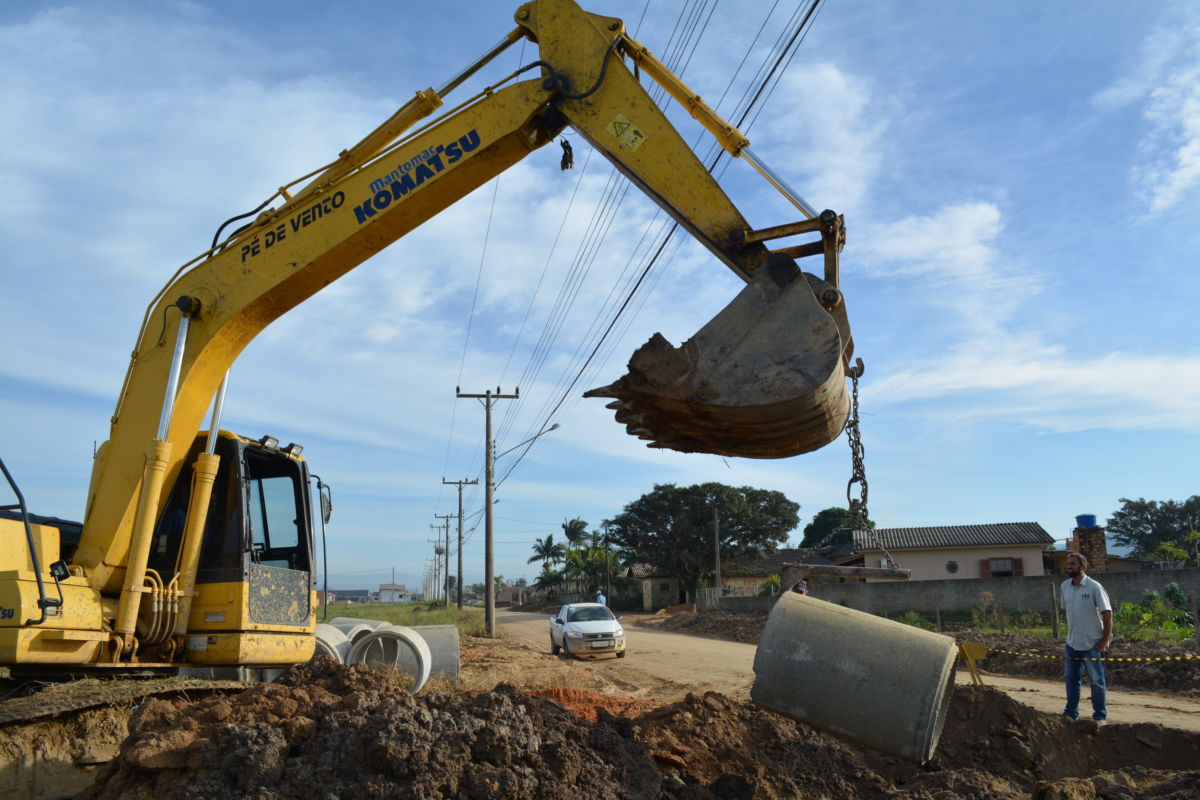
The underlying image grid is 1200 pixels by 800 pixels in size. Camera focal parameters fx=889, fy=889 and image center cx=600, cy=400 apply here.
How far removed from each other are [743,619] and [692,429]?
2860 centimetres

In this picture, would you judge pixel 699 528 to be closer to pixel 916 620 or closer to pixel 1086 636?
pixel 916 620

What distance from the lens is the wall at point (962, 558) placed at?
39.7m

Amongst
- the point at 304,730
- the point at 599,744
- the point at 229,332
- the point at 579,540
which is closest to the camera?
the point at 304,730

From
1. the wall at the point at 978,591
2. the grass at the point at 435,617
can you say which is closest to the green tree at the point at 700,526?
the grass at the point at 435,617

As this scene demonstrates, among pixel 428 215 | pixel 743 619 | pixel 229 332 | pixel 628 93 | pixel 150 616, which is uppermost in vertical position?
pixel 628 93

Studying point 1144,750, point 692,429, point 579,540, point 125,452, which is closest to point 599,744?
point 692,429

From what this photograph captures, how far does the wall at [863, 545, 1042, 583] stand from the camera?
39.7 metres

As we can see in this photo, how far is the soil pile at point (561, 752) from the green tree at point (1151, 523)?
67198mm

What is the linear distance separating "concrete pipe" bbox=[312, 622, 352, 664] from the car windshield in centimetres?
1289

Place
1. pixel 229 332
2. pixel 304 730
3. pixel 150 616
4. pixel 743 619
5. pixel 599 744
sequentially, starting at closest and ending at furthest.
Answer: pixel 304 730, pixel 599 744, pixel 150 616, pixel 229 332, pixel 743 619

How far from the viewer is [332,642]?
9375 mm

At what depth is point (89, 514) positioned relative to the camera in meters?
7.05

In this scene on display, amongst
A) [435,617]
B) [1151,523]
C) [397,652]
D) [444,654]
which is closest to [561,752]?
[397,652]

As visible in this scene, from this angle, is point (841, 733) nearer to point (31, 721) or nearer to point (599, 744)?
point (599, 744)
